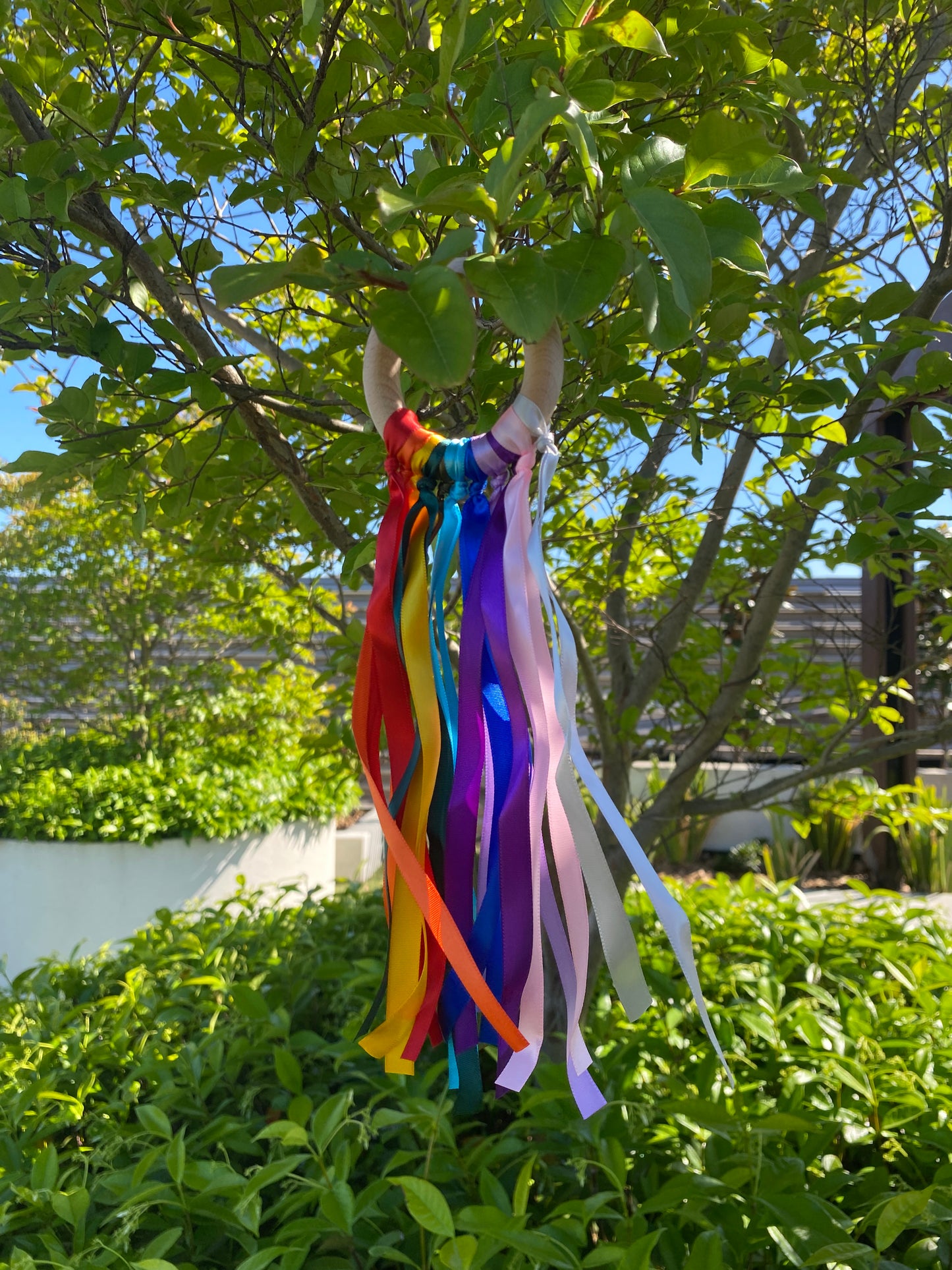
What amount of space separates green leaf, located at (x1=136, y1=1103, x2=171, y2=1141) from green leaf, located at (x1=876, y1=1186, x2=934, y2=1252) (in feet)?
3.26

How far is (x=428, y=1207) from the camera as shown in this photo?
1080mm

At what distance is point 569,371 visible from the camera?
113 centimetres

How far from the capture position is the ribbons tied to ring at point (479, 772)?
73 cm

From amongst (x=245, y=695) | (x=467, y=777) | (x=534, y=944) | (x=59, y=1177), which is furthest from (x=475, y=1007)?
(x=245, y=695)

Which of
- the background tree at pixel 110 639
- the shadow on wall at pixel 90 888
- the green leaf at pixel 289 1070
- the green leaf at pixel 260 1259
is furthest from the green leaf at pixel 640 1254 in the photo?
the background tree at pixel 110 639

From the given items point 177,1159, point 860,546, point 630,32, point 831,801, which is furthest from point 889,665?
point 630,32

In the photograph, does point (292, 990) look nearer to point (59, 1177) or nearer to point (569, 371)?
point (59, 1177)

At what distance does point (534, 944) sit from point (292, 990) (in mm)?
1514

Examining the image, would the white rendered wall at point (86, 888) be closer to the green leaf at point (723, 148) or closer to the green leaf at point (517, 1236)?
the green leaf at point (517, 1236)

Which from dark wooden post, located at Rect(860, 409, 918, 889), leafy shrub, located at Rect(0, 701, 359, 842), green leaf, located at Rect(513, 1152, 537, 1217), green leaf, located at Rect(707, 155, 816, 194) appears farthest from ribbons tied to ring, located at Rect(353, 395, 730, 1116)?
dark wooden post, located at Rect(860, 409, 918, 889)

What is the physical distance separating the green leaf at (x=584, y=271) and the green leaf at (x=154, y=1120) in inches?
53.3

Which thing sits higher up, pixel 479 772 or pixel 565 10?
pixel 565 10

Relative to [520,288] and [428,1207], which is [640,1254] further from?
[520,288]

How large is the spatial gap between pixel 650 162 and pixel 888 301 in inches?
26.4
